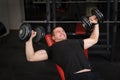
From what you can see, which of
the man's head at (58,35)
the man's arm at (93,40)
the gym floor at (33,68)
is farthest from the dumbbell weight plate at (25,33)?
the gym floor at (33,68)

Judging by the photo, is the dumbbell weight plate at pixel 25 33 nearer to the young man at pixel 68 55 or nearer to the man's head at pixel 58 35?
the young man at pixel 68 55

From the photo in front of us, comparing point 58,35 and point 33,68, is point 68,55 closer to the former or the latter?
point 58,35

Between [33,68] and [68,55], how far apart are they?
4.75 ft

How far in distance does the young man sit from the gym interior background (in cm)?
97

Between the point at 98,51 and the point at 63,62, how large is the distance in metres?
1.83

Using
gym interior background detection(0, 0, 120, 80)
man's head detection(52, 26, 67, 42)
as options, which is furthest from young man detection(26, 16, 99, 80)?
gym interior background detection(0, 0, 120, 80)

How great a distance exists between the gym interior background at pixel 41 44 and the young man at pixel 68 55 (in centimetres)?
97

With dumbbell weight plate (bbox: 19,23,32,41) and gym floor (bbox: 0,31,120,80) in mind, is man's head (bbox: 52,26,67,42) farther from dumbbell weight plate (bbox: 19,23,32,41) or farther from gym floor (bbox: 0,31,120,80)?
gym floor (bbox: 0,31,120,80)

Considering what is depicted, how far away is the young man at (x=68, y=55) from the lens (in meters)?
2.06

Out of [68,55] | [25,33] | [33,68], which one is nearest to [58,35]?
[68,55]

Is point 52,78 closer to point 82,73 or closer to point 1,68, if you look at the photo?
point 1,68

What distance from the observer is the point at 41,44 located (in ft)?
15.4

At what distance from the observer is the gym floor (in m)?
3.14

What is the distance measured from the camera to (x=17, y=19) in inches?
229
